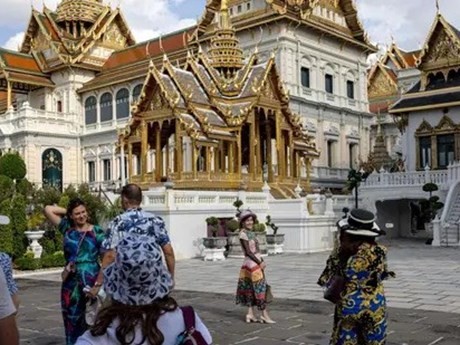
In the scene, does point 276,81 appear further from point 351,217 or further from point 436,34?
point 351,217

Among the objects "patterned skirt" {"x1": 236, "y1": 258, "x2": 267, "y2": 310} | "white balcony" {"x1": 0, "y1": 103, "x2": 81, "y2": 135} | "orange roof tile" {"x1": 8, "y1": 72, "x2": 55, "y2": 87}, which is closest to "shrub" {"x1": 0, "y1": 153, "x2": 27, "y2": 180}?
"white balcony" {"x1": 0, "y1": 103, "x2": 81, "y2": 135}

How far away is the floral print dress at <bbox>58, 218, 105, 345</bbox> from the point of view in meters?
5.61

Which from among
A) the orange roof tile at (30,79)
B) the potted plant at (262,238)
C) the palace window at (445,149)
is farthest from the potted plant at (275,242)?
the orange roof tile at (30,79)

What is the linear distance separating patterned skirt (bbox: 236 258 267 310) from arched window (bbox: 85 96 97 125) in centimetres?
4531

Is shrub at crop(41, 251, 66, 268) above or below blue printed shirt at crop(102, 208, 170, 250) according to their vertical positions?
below

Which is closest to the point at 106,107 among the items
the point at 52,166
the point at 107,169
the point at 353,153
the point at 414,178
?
the point at 107,169

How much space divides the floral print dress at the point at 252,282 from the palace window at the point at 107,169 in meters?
43.6

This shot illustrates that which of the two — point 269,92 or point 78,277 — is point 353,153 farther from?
point 78,277

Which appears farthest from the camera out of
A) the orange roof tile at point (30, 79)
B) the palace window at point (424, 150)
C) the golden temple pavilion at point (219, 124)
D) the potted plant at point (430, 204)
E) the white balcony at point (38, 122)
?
the orange roof tile at point (30, 79)

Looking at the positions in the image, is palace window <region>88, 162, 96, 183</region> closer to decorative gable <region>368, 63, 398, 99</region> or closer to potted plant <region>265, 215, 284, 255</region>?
decorative gable <region>368, 63, 398, 99</region>

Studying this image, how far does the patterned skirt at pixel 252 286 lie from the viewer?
8.41 meters

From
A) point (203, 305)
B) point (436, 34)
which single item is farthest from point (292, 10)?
point (203, 305)

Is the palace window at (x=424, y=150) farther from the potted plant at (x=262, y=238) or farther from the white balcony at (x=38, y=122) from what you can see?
the white balcony at (x=38, y=122)

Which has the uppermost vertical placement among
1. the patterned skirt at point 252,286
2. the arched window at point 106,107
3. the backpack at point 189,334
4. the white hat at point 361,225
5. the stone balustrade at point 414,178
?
the arched window at point 106,107
